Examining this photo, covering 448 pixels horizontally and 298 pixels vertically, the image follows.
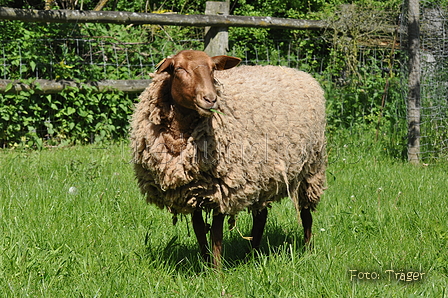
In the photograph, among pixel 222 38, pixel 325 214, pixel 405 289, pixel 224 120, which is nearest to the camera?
pixel 405 289

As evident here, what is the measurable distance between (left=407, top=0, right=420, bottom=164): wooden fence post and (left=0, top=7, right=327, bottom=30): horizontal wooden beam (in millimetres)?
1711

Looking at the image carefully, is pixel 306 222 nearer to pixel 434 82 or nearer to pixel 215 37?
pixel 215 37

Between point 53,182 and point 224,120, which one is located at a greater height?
point 224,120

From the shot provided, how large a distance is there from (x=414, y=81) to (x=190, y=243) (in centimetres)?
387

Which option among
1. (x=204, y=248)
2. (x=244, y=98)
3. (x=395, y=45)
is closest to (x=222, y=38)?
(x=395, y=45)

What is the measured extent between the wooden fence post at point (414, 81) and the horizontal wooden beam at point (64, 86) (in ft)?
11.5

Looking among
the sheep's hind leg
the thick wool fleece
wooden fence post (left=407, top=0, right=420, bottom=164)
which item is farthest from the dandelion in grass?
wooden fence post (left=407, top=0, right=420, bottom=164)

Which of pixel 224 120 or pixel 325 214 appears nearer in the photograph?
pixel 224 120

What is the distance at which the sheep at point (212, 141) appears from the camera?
9.64 ft

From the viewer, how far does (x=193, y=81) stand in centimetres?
282

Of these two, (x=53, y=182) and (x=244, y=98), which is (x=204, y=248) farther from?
(x=53, y=182)

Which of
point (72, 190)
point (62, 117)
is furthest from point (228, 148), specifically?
point (62, 117)

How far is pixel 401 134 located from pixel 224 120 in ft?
14.4

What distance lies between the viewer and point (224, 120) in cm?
306
